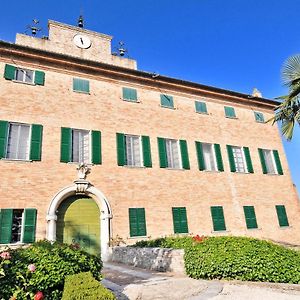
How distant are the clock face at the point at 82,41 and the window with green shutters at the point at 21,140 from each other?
7482 millimetres

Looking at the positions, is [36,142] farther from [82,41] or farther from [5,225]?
[82,41]

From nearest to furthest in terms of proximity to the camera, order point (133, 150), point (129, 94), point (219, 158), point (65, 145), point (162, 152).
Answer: point (65, 145) → point (133, 150) → point (162, 152) → point (129, 94) → point (219, 158)

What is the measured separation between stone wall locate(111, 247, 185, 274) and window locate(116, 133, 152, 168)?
434 cm

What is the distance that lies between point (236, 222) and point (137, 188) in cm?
620

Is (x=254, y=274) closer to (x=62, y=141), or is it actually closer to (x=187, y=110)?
(x=62, y=141)

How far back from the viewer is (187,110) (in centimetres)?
1606

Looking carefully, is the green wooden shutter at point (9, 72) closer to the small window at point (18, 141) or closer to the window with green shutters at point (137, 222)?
the small window at point (18, 141)

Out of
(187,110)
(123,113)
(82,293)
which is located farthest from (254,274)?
(187,110)

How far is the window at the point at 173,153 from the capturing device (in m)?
14.0

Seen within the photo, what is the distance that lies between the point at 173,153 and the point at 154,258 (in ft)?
23.5

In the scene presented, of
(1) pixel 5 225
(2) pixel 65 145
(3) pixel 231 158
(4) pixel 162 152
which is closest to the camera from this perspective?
(1) pixel 5 225

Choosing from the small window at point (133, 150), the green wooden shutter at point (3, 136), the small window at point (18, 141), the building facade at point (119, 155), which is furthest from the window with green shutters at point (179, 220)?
the green wooden shutter at point (3, 136)

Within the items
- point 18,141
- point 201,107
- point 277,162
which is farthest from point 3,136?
point 277,162

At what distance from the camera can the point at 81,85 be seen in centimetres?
1355
